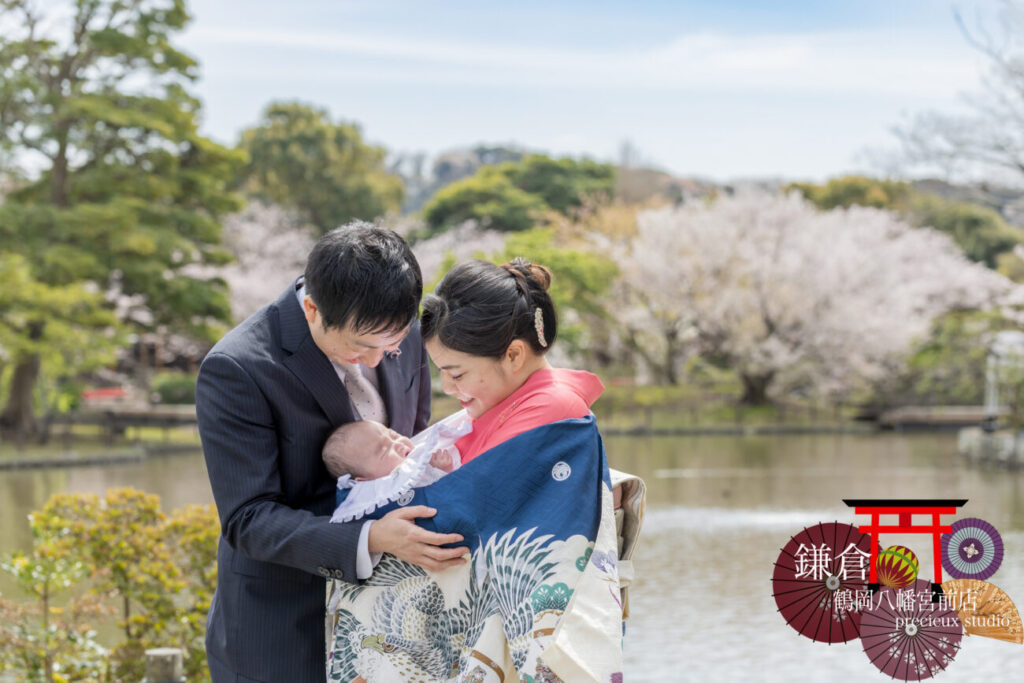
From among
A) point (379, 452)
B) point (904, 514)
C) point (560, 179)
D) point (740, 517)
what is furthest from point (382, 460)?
point (560, 179)

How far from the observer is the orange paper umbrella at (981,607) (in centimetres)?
445

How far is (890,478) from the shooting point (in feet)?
38.9

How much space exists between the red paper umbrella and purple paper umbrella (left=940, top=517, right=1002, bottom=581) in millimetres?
373

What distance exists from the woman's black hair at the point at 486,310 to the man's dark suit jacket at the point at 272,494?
20 cm

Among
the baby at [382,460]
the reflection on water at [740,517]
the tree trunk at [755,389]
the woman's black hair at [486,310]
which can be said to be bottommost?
the tree trunk at [755,389]

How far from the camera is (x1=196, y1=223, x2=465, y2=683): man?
5.28 ft

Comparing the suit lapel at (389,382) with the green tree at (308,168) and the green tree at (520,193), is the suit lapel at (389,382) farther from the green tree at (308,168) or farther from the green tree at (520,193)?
the green tree at (308,168)

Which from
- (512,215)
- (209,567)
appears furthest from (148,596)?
(512,215)

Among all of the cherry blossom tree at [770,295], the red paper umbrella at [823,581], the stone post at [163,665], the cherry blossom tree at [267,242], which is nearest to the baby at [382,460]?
the stone post at [163,665]

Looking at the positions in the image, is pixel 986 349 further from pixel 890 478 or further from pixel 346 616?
pixel 346 616

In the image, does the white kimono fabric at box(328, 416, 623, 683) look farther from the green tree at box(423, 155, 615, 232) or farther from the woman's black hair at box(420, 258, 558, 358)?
the green tree at box(423, 155, 615, 232)

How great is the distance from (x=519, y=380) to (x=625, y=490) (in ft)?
0.83

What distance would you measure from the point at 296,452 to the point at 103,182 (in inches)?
582

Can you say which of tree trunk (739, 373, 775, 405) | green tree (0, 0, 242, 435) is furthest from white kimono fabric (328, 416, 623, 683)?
tree trunk (739, 373, 775, 405)
